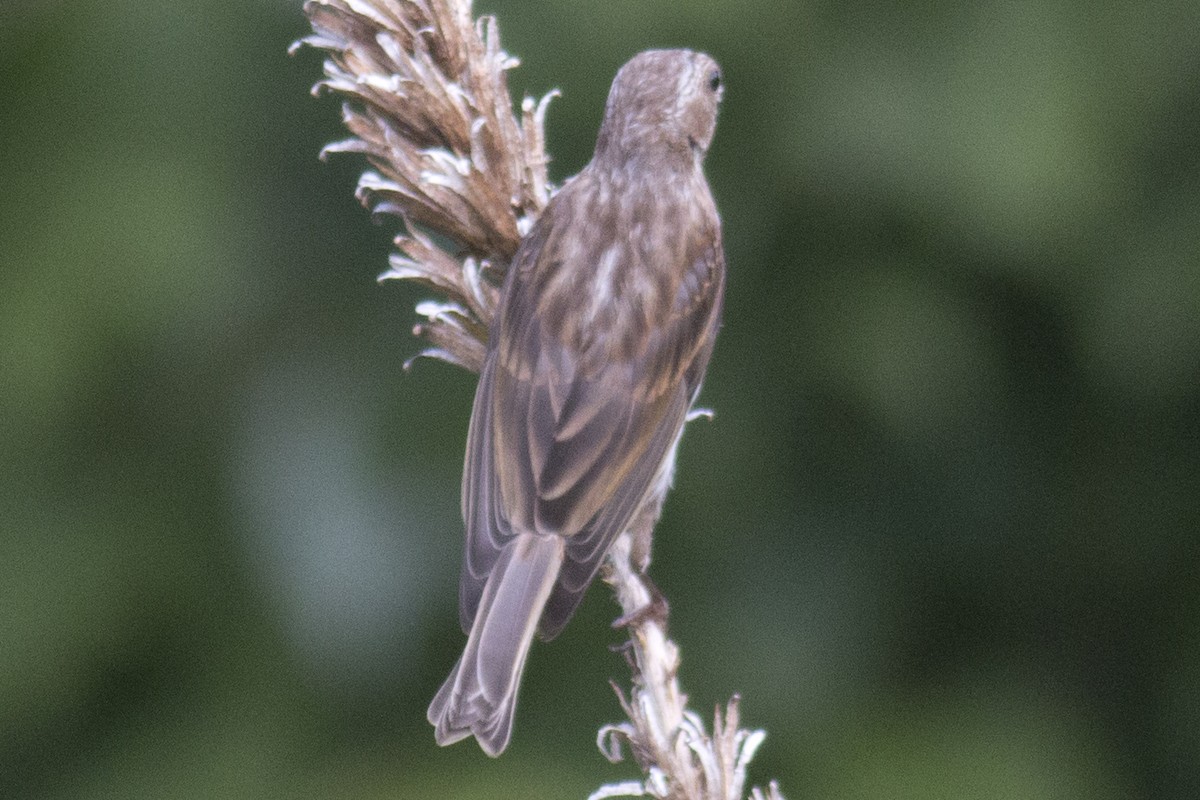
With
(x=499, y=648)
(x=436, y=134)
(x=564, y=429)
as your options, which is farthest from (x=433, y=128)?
(x=499, y=648)

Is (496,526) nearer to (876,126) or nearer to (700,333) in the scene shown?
(700,333)

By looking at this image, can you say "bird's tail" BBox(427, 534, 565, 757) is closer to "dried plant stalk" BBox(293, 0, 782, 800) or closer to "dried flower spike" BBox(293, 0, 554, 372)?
"dried plant stalk" BBox(293, 0, 782, 800)

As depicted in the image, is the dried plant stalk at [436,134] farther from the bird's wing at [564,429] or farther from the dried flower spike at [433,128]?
the bird's wing at [564,429]

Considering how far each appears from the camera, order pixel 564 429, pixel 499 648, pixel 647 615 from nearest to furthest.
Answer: pixel 647 615
pixel 499 648
pixel 564 429

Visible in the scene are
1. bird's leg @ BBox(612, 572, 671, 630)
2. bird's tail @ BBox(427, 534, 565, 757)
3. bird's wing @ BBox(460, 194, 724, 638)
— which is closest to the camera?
bird's leg @ BBox(612, 572, 671, 630)

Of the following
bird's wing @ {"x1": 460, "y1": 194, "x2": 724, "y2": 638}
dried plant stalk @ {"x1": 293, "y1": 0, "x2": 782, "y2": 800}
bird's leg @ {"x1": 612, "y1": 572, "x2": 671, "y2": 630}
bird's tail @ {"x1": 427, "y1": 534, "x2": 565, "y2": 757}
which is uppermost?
dried plant stalk @ {"x1": 293, "y1": 0, "x2": 782, "y2": 800}

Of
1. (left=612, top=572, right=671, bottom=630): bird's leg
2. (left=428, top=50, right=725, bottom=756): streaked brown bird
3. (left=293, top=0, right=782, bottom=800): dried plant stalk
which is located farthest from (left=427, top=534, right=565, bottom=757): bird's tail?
(left=612, top=572, right=671, bottom=630): bird's leg

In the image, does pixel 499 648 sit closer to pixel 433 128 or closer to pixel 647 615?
pixel 647 615
